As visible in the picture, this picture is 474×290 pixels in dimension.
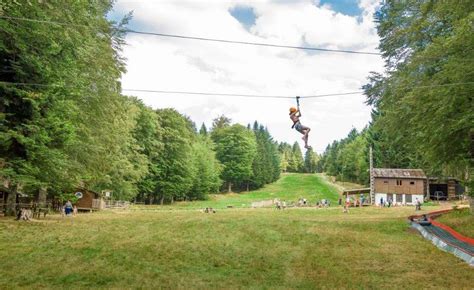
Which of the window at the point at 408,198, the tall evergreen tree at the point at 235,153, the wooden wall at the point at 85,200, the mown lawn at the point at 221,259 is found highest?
the tall evergreen tree at the point at 235,153

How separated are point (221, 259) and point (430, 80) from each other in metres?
11.8

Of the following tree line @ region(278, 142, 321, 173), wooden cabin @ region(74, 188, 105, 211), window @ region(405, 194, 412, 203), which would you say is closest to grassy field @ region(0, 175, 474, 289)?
wooden cabin @ region(74, 188, 105, 211)

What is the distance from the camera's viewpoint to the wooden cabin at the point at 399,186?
60.6 m

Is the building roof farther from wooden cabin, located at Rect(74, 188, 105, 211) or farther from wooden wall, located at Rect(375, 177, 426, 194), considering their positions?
wooden cabin, located at Rect(74, 188, 105, 211)

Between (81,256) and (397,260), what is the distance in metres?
11.3

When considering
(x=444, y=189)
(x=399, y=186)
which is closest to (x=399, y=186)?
(x=399, y=186)

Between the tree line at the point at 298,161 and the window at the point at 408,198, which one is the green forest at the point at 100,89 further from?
the tree line at the point at 298,161

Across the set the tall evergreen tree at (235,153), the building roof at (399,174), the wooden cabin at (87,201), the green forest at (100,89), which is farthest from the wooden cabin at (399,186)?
the tall evergreen tree at (235,153)

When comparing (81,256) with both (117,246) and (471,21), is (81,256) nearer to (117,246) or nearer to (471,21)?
(117,246)

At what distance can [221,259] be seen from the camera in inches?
581

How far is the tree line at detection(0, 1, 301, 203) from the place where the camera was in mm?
15070

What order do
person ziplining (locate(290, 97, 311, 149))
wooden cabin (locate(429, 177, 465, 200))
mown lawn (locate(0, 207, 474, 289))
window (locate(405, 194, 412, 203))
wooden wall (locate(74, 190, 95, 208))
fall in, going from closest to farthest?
mown lawn (locate(0, 207, 474, 289)) → person ziplining (locate(290, 97, 311, 149)) → wooden wall (locate(74, 190, 95, 208)) → window (locate(405, 194, 412, 203)) → wooden cabin (locate(429, 177, 465, 200))

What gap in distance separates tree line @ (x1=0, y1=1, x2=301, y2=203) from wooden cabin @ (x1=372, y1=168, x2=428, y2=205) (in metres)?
30.4

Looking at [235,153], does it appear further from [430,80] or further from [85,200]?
[430,80]
